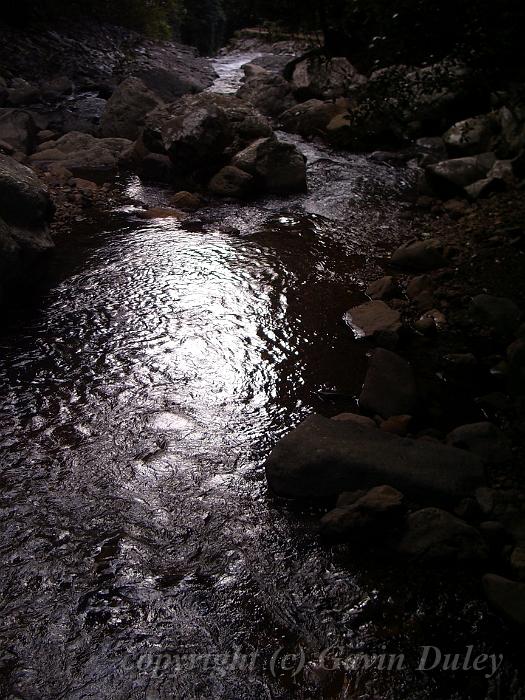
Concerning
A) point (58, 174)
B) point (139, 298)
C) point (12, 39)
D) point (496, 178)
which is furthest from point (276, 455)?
point (12, 39)

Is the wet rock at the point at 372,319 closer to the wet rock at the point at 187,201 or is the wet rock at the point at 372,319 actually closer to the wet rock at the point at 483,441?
the wet rock at the point at 483,441

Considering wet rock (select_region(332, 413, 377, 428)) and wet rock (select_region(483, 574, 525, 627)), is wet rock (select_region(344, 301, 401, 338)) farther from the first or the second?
wet rock (select_region(483, 574, 525, 627))

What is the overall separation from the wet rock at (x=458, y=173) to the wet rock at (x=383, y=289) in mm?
2804

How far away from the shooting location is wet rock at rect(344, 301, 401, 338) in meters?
4.77

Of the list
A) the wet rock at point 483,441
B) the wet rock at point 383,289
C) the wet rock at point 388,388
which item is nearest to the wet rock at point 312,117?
the wet rock at point 383,289

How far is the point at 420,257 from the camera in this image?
5.88m

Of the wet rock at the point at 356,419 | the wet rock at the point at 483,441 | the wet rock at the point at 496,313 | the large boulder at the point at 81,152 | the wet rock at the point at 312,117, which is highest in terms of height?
the wet rock at the point at 312,117

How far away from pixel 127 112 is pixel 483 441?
9455 millimetres

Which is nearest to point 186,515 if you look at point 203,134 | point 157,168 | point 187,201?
point 187,201

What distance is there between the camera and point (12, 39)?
1456cm

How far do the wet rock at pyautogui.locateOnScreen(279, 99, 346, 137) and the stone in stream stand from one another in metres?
8.82

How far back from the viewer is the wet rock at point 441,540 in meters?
2.76

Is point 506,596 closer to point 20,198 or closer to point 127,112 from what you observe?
point 20,198

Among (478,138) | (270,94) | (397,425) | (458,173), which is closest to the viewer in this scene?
(397,425)
